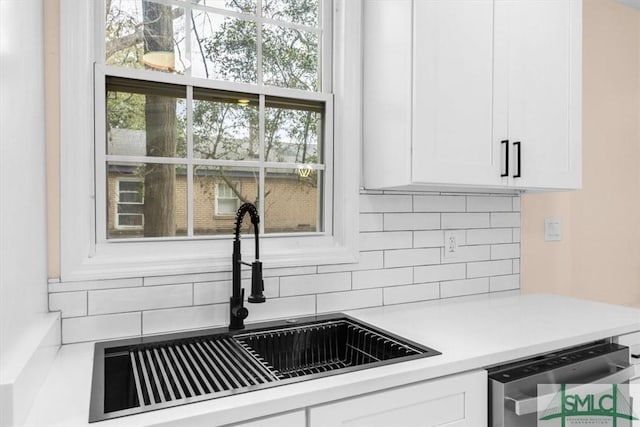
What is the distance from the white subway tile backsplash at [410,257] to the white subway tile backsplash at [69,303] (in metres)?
1.16

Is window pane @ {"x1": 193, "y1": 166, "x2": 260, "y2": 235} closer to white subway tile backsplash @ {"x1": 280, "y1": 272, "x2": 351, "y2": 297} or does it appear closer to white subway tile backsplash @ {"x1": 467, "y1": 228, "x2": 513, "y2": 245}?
white subway tile backsplash @ {"x1": 280, "y1": 272, "x2": 351, "y2": 297}

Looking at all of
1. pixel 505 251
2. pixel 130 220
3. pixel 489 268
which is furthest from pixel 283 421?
pixel 505 251

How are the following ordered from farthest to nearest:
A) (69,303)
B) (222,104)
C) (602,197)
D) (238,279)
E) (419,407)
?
(602,197), (222,104), (238,279), (69,303), (419,407)

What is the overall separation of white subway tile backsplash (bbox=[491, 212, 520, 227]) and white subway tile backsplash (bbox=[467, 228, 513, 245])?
3 cm

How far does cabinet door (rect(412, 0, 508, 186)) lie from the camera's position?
1617 mm

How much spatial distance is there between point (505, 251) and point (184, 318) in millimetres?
1566

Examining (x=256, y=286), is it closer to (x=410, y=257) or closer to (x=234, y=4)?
(x=410, y=257)

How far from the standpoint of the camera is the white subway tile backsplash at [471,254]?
211 centimetres

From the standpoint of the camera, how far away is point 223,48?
1748 millimetres

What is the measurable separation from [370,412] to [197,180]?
3.35 feet

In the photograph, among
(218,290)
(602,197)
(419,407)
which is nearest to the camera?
(419,407)

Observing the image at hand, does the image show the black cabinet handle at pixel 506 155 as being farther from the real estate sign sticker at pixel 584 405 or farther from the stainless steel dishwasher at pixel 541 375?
the real estate sign sticker at pixel 584 405

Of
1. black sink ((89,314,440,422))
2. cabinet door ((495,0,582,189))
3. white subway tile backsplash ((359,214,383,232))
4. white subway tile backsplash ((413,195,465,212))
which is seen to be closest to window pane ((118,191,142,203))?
black sink ((89,314,440,422))

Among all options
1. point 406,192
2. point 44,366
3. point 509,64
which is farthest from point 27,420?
point 509,64
